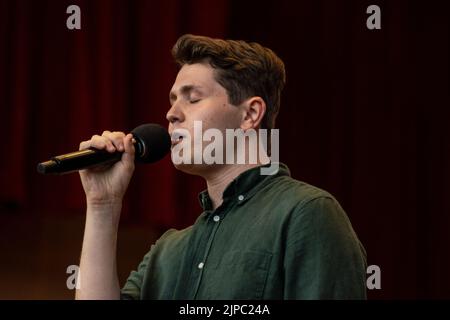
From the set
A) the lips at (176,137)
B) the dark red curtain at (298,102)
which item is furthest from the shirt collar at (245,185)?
the dark red curtain at (298,102)

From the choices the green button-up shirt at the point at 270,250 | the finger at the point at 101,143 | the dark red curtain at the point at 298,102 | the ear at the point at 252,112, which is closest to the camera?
the green button-up shirt at the point at 270,250

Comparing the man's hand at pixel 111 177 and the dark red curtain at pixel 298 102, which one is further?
the dark red curtain at pixel 298 102

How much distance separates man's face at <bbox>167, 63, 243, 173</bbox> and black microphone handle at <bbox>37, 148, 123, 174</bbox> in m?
0.12

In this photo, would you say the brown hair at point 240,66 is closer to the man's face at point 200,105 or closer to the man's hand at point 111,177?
the man's face at point 200,105

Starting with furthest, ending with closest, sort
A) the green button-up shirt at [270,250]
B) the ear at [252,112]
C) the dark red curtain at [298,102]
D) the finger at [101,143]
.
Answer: the dark red curtain at [298,102]
the ear at [252,112]
the finger at [101,143]
the green button-up shirt at [270,250]

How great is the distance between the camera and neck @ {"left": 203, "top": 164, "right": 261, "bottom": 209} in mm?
1271

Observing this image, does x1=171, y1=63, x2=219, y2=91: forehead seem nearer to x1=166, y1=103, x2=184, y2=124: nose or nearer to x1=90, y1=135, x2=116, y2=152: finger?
x1=166, y1=103, x2=184, y2=124: nose

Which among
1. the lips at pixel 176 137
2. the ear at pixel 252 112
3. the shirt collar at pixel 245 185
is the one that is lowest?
the shirt collar at pixel 245 185

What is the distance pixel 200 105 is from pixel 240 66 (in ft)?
0.34

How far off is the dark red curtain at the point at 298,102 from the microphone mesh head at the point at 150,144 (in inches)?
34.7

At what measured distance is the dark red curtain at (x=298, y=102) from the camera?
6.97ft

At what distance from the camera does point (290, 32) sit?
98.6 inches

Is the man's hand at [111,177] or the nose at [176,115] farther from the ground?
the nose at [176,115]

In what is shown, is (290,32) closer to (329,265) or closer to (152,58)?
(152,58)
